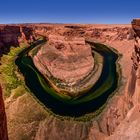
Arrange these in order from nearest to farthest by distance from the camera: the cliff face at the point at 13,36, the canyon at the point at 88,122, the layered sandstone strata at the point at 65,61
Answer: the canyon at the point at 88,122, the layered sandstone strata at the point at 65,61, the cliff face at the point at 13,36

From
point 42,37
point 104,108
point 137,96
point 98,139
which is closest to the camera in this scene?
point 137,96

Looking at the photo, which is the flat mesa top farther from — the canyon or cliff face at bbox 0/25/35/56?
cliff face at bbox 0/25/35/56

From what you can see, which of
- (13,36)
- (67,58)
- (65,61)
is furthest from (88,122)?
(13,36)

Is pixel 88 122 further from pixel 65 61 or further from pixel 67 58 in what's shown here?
pixel 67 58

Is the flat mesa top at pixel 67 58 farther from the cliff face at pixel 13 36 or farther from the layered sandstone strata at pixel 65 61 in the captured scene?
the cliff face at pixel 13 36

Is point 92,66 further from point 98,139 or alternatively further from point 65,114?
point 98,139

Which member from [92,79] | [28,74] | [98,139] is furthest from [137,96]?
[28,74]

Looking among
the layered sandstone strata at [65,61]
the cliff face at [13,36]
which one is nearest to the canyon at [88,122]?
the layered sandstone strata at [65,61]

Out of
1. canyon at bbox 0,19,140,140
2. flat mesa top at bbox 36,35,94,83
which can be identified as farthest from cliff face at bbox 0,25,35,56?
canyon at bbox 0,19,140,140
